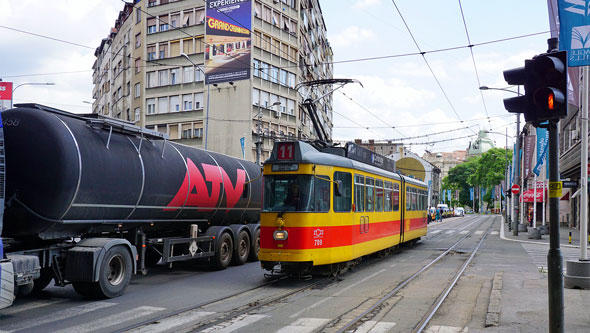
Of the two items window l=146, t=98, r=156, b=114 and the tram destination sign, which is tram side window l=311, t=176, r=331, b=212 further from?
window l=146, t=98, r=156, b=114

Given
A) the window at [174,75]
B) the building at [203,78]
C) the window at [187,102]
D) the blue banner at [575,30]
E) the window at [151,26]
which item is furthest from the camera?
the window at [151,26]

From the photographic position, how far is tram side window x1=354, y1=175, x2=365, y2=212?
44.7ft

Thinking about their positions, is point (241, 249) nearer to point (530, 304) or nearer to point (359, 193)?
point (359, 193)

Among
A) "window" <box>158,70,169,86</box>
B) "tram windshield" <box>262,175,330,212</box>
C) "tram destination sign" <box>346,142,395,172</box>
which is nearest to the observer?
"tram windshield" <box>262,175,330,212</box>

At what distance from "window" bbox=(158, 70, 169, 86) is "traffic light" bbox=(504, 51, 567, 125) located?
149 feet

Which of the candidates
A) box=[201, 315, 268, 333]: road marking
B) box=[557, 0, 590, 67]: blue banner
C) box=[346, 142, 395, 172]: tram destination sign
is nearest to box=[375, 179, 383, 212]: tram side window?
box=[346, 142, 395, 172]: tram destination sign

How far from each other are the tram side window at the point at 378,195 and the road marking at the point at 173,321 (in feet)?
25.4

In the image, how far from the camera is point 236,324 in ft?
26.3

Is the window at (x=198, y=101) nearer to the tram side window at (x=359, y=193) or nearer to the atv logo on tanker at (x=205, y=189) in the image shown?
the atv logo on tanker at (x=205, y=189)

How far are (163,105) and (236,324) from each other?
4305 centimetres

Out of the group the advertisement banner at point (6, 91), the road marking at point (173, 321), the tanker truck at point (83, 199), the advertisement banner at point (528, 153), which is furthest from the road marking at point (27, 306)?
the advertisement banner at point (528, 153)

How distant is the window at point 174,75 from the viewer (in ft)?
158

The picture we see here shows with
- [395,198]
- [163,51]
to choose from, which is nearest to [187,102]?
[163,51]


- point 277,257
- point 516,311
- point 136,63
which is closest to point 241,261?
point 277,257
